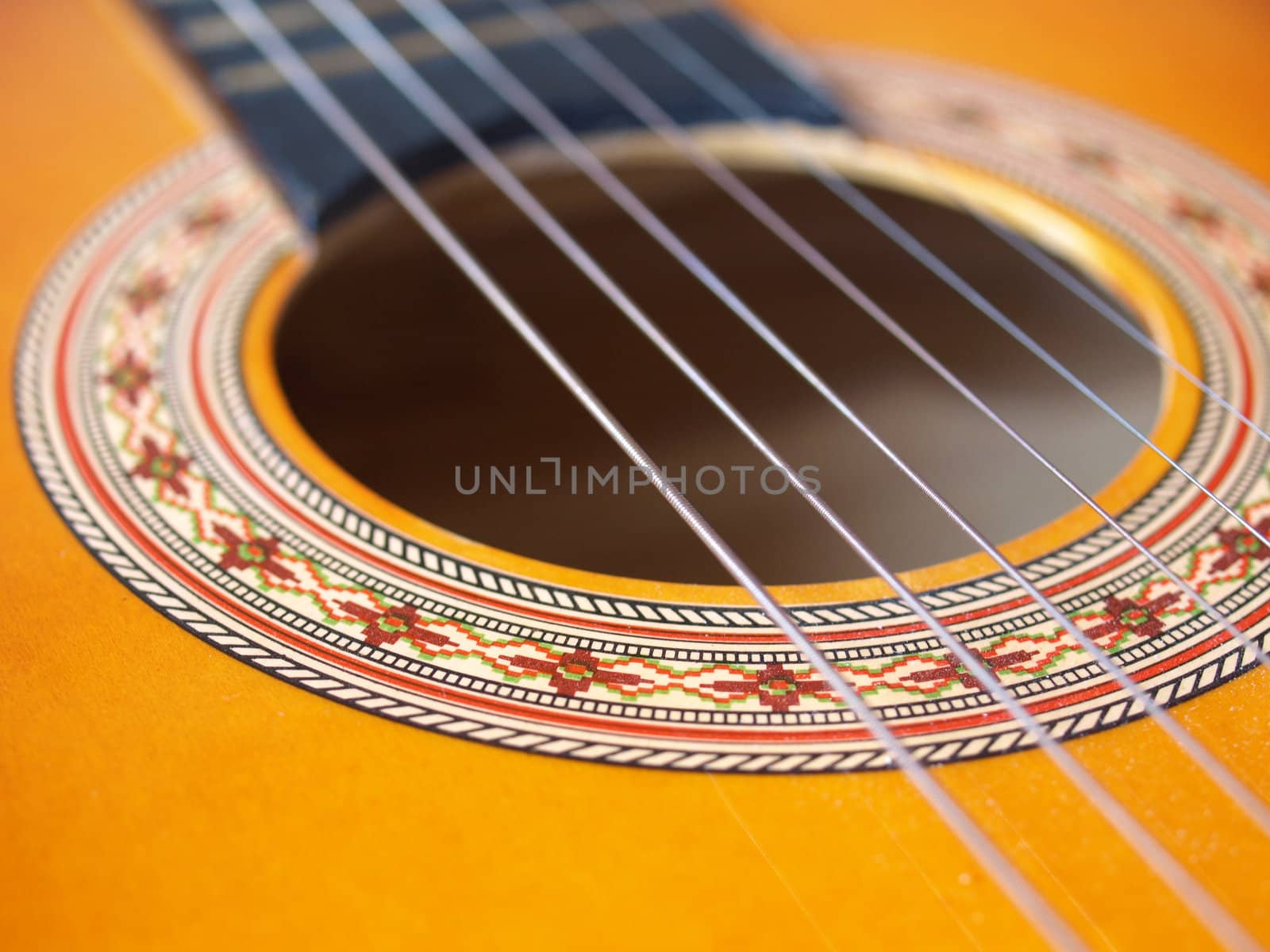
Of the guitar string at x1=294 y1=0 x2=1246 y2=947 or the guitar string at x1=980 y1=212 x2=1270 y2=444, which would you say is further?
the guitar string at x1=980 y1=212 x2=1270 y2=444

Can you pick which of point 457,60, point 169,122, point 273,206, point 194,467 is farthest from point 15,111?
point 194,467

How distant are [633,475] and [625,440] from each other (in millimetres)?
34

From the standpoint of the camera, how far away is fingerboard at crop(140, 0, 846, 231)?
1.03 metres

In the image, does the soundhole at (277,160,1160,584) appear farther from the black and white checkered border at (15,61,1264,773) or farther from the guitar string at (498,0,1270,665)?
the black and white checkered border at (15,61,1264,773)

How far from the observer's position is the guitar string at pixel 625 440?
0.55 meters

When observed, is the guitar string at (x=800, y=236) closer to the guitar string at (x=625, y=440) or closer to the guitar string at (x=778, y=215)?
the guitar string at (x=778, y=215)

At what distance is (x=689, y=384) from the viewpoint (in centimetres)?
86

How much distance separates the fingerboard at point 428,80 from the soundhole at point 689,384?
0.16 feet

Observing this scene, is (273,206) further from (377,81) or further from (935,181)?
(935,181)

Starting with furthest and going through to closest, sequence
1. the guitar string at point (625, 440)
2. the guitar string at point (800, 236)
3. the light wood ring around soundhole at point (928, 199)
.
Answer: the guitar string at point (800, 236) → the light wood ring around soundhole at point (928, 199) → the guitar string at point (625, 440)

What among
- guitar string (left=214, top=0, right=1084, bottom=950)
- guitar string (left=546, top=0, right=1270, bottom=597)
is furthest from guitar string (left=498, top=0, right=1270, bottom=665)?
guitar string (left=214, top=0, right=1084, bottom=950)

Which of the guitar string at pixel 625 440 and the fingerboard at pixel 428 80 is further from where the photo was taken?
the fingerboard at pixel 428 80

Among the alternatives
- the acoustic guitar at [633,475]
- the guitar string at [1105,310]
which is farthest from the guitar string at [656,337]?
the guitar string at [1105,310]

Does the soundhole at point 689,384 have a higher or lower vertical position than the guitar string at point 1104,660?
higher
